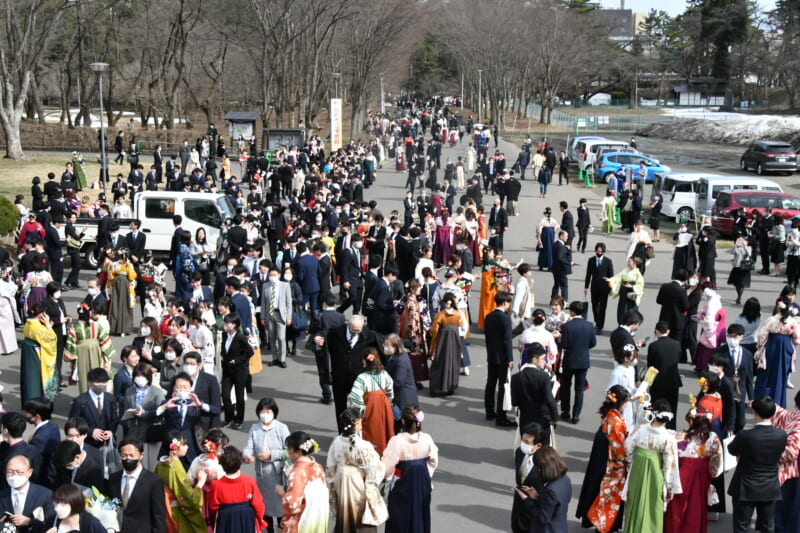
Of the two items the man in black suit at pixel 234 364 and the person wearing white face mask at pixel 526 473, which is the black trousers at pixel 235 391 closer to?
the man in black suit at pixel 234 364

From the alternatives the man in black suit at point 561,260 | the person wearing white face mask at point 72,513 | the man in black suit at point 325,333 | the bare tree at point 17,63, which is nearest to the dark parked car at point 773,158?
the man in black suit at point 561,260

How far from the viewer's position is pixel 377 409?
8453 millimetres

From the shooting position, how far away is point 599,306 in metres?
15.0

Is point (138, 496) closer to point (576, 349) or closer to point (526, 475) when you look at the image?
point (526, 475)

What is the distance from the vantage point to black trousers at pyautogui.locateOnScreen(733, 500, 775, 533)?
7.74 metres

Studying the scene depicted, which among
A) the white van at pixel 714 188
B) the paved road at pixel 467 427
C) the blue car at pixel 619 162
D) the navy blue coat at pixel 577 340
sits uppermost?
the blue car at pixel 619 162

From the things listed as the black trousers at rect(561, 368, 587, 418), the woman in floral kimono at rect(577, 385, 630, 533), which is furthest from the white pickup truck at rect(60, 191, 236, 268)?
the woman in floral kimono at rect(577, 385, 630, 533)

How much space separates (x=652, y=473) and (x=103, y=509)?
444 cm

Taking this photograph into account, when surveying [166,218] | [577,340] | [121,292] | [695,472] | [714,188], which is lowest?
[695,472]

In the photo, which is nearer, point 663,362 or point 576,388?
point 663,362

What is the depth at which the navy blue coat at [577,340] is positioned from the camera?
10.3 meters

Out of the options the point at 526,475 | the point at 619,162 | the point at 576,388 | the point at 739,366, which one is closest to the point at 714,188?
the point at 619,162

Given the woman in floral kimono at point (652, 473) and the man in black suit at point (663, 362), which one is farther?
the man in black suit at point (663, 362)

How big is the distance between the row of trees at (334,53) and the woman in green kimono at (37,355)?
29133mm
